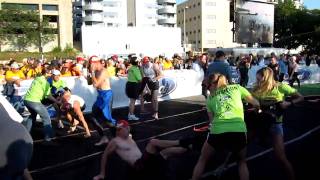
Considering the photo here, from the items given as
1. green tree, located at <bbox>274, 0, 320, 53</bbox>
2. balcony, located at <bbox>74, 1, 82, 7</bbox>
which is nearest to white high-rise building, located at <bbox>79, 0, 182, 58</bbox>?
balcony, located at <bbox>74, 1, 82, 7</bbox>

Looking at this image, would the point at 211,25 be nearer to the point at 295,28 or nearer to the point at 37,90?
the point at 295,28

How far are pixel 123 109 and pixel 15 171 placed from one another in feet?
37.0

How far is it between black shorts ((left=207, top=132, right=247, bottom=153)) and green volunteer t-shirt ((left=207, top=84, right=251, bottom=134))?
0.05 m

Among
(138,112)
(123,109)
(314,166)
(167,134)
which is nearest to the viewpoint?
(314,166)

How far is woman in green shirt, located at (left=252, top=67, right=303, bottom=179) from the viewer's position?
19.5 ft

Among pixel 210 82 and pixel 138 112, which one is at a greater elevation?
pixel 210 82

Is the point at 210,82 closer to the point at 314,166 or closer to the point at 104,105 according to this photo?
the point at 314,166

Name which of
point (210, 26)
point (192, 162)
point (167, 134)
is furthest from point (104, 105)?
point (210, 26)

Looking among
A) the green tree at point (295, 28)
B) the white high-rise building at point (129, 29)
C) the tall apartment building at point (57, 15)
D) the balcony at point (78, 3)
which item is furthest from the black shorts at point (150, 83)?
the balcony at point (78, 3)

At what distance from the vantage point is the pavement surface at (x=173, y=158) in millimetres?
6688

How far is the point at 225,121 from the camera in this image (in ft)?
16.8

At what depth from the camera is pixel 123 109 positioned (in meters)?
14.4

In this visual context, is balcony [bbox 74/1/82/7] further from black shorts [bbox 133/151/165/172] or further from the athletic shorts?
the athletic shorts

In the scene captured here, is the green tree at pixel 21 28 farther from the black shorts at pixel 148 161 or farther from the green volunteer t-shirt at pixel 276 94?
the green volunteer t-shirt at pixel 276 94
